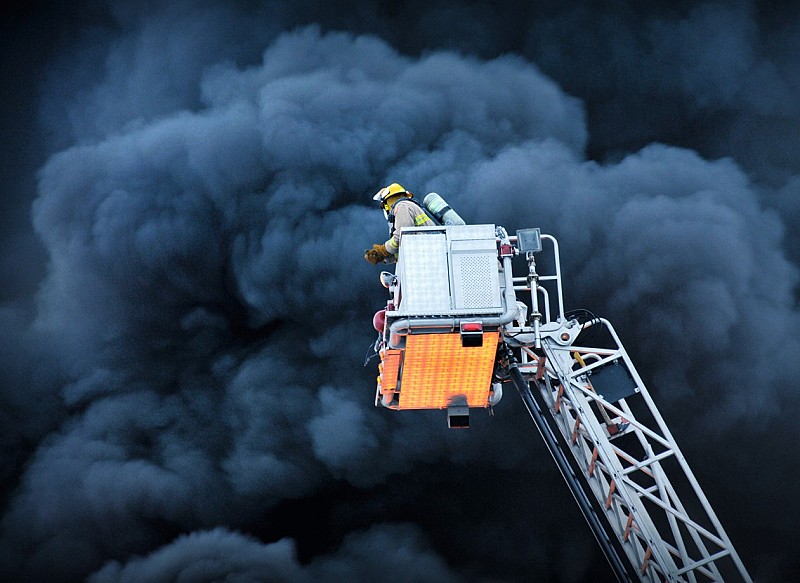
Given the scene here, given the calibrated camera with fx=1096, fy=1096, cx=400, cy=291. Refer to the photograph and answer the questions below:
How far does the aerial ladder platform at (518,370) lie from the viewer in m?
14.5

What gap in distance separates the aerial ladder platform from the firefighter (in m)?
0.44

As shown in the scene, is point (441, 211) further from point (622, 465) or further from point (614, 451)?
point (622, 465)

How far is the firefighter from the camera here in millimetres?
15679

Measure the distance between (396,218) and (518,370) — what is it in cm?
287

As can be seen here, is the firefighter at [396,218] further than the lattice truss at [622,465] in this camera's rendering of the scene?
Yes

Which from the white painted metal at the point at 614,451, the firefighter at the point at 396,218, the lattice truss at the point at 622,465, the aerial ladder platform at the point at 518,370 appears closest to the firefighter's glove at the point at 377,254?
the firefighter at the point at 396,218

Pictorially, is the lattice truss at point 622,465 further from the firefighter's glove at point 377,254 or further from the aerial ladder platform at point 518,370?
the firefighter's glove at point 377,254

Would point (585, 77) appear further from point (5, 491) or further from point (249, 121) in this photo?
point (5, 491)

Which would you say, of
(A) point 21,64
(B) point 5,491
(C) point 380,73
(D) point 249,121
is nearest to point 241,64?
(D) point 249,121

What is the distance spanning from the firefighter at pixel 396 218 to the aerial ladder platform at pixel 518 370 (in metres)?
0.44

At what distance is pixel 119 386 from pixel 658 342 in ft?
43.9

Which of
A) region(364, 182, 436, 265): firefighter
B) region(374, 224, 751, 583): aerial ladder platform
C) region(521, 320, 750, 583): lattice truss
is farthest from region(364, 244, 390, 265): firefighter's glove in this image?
region(521, 320, 750, 583): lattice truss

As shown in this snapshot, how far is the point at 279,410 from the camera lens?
27234 mm

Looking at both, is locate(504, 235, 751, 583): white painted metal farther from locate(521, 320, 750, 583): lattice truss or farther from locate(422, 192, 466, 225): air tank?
locate(422, 192, 466, 225): air tank
